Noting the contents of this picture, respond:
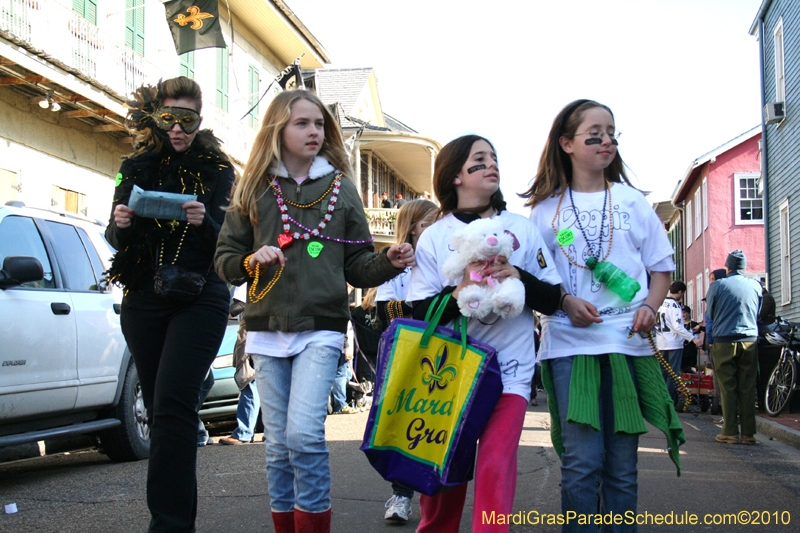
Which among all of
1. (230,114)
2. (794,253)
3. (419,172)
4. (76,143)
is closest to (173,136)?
(76,143)

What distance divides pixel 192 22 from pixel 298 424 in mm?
15212

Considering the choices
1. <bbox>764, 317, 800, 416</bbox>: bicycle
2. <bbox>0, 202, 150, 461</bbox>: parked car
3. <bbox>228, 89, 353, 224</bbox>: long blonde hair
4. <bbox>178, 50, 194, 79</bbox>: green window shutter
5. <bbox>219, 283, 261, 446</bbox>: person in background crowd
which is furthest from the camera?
<bbox>178, 50, 194, 79</bbox>: green window shutter

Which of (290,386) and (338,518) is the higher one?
(290,386)

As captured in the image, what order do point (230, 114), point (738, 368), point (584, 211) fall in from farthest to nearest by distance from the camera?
point (230, 114) < point (738, 368) < point (584, 211)

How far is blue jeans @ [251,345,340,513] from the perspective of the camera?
3.15 m

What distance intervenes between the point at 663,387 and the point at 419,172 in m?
35.1

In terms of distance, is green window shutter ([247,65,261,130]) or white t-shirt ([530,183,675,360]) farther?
green window shutter ([247,65,261,130])

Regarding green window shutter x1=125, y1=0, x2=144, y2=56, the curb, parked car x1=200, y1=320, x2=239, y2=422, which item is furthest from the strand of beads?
green window shutter x1=125, y1=0, x2=144, y2=56

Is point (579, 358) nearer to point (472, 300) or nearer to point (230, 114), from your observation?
point (472, 300)

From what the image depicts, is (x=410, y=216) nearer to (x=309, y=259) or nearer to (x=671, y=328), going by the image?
(x=309, y=259)

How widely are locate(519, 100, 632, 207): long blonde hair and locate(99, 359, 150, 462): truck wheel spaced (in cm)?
404

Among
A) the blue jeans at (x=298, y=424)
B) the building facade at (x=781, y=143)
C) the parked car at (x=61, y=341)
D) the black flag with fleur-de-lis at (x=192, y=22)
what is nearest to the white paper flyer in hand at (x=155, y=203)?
the blue jeans at (x=298, y=424)

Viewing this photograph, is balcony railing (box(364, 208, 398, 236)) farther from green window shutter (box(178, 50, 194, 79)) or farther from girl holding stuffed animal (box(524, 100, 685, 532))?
girl holding stuffed animal (box(524, 100, 685, 532))

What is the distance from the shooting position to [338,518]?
179 inches
